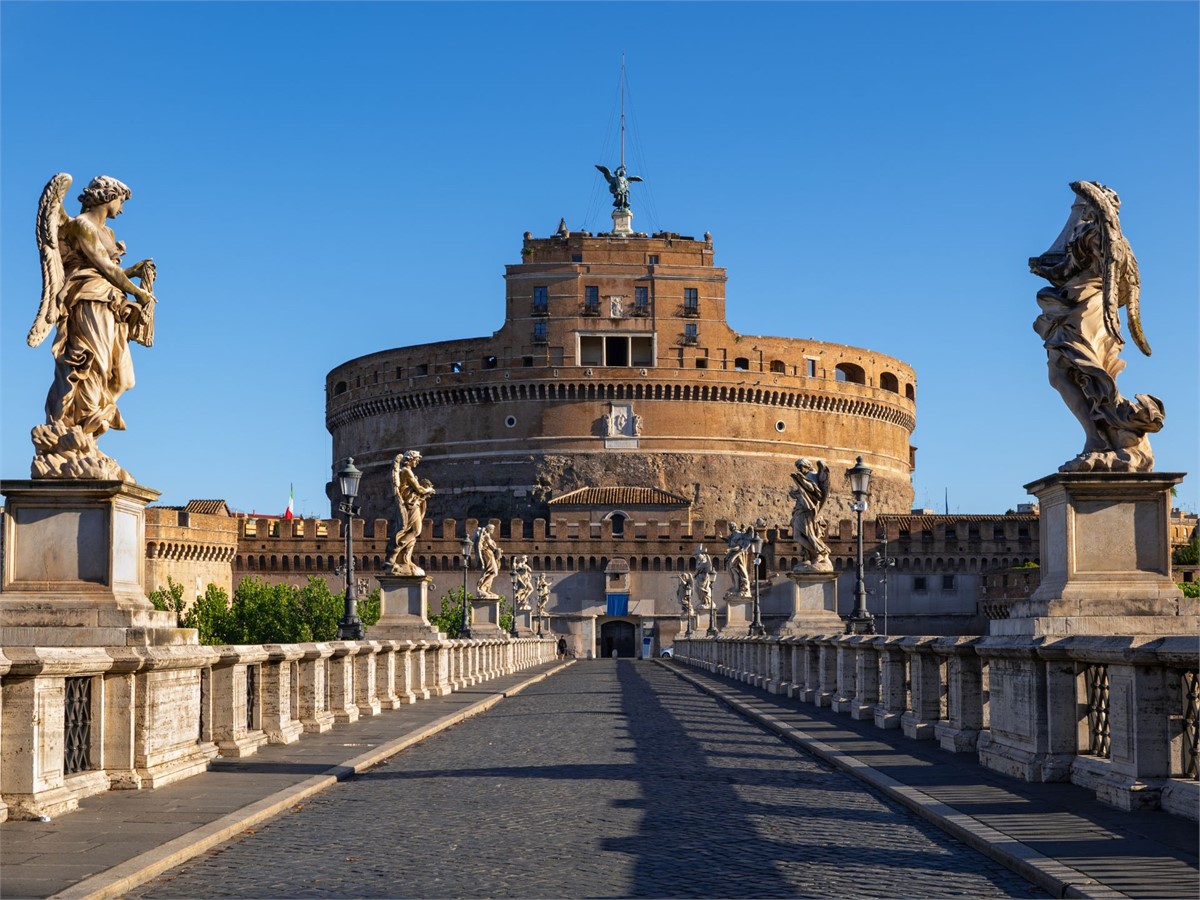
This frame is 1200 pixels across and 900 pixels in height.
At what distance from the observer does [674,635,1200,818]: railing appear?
8.02m

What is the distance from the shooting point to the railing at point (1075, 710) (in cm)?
802

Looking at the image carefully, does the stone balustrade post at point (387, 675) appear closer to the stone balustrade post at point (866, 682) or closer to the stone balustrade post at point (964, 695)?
the stone balustrade post at point (866, 682)

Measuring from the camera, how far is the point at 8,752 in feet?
26.0

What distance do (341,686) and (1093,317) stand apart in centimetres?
912

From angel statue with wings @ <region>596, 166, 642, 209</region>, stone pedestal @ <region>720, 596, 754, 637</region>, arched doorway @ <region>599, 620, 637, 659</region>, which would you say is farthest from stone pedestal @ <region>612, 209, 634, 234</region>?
stone pedestal @ <region>720, 596, 754, 637</region>

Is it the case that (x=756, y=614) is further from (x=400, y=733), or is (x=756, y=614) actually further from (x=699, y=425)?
(x=699, y=425)

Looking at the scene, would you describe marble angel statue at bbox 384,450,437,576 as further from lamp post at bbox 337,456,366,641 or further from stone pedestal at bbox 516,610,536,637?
stone pedestal at bbox 516,610,536,637

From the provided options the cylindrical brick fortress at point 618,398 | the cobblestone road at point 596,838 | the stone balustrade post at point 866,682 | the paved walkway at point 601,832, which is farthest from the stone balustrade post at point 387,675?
the cylindrical brick fortress at point 618,398

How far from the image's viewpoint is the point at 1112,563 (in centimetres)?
1004

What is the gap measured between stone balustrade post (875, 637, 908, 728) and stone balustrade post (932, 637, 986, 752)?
111 inches

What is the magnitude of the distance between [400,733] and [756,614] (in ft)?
78.5

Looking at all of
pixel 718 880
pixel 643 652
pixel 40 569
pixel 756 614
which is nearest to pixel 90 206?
pixel 40 569

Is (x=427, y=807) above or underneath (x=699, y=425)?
underneath

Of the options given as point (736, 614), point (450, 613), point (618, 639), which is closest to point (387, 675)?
point (736, 614)
